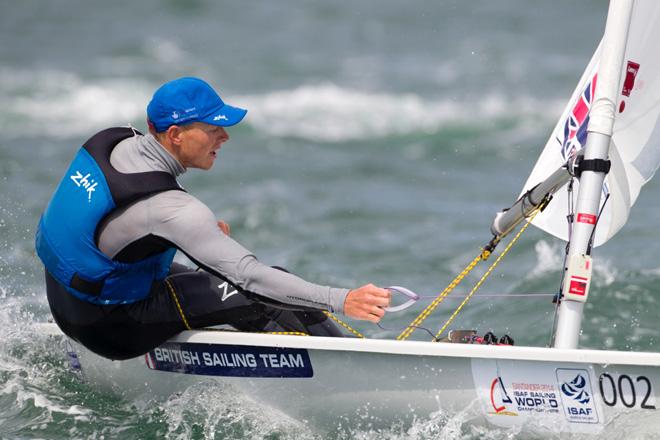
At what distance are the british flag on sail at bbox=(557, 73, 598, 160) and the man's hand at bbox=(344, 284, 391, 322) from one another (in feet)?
4.39

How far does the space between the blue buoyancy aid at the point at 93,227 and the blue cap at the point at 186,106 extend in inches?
7.8

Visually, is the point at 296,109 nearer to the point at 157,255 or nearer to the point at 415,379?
the point at 157,255

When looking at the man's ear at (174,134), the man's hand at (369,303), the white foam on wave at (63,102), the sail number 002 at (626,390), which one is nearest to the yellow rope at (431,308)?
the man's hand at (369,303)

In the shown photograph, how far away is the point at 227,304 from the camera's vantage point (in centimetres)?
373

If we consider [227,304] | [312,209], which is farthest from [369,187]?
[227,304]

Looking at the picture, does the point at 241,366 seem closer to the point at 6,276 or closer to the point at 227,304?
the point at 227,304

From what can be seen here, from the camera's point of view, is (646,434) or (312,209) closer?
(646,434)

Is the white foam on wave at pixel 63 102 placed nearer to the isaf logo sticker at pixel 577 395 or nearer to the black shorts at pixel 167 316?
the black shorts at pixel 167 316

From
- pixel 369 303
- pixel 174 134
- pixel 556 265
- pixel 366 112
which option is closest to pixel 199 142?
pixel 174 134

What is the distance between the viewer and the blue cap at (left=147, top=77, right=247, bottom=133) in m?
3.51

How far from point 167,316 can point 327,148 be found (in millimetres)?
7058

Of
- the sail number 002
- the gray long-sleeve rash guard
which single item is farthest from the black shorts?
the sail number 002

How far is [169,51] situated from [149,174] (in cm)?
1146

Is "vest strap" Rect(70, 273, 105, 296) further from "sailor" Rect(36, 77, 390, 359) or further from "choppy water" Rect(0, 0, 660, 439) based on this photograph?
"choppy water" Rect(0, 0, 660, 439)
